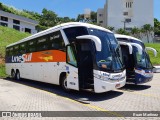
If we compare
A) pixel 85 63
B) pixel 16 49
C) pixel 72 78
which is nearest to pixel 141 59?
pixel 85 63

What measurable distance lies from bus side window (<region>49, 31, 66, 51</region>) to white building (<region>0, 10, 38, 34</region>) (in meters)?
57.7

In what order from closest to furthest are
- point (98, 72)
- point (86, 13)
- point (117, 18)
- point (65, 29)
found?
1. point (98, 72)
2. point (65, 29)
3. point (117, 18)
4. point (86, 13)

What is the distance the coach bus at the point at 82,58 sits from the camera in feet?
35.3

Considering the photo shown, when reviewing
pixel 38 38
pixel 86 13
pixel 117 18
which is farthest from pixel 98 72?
pixel 86 13

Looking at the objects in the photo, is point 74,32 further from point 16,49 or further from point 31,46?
point 16,49

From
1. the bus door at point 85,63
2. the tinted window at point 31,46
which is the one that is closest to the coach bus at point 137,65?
the bus door at point 85,63

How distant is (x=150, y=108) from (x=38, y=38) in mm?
9196

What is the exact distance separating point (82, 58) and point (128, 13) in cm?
8312

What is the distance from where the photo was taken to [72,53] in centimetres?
1180

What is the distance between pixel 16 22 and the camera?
72625 mm

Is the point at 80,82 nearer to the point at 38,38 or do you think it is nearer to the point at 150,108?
the point at 150,108

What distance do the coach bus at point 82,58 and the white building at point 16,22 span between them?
57.3 metres

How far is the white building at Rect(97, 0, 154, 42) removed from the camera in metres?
89.9

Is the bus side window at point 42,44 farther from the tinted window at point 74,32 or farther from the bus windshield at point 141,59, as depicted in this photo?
the bus windshield at point 141,59
